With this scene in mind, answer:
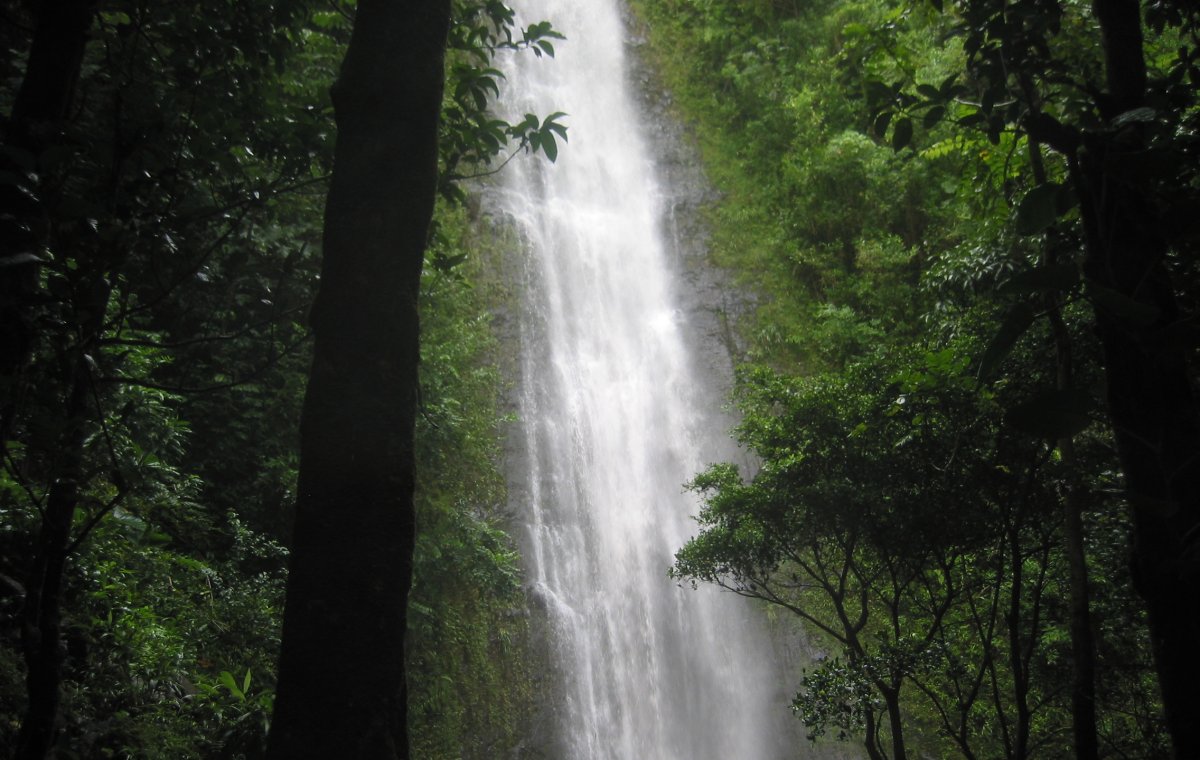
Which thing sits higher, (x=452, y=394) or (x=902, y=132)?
(x=452, y=394)

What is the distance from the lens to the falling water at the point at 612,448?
37.3 feet

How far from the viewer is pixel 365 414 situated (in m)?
1.63

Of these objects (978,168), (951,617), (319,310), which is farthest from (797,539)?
(319,310)

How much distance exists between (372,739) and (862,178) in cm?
1465

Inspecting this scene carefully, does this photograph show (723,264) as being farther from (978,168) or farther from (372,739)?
(372,739)

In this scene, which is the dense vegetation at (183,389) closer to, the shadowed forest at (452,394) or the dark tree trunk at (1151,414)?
the shadowed forest at (452,394)

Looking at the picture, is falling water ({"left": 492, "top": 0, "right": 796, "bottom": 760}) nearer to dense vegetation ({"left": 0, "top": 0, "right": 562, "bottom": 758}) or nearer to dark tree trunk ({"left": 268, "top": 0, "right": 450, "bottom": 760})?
dense vegetation ({"left": 0, "top": 0, "right": 562, "bottom": 758})

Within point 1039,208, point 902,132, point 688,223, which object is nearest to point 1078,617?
point 902,132

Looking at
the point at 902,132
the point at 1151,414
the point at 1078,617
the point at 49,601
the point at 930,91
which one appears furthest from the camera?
the point at 1078,617

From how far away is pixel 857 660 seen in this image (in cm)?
611

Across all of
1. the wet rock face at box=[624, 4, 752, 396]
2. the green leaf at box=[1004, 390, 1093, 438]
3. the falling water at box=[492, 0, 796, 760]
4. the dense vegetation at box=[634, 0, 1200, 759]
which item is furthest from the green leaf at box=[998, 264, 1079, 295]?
the wet rock face at box=[624, 4, 752, 396]

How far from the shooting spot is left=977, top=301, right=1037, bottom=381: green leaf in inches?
45.9

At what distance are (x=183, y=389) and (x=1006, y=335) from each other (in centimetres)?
172

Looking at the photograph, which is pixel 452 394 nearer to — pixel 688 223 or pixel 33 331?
pixel 688 223
